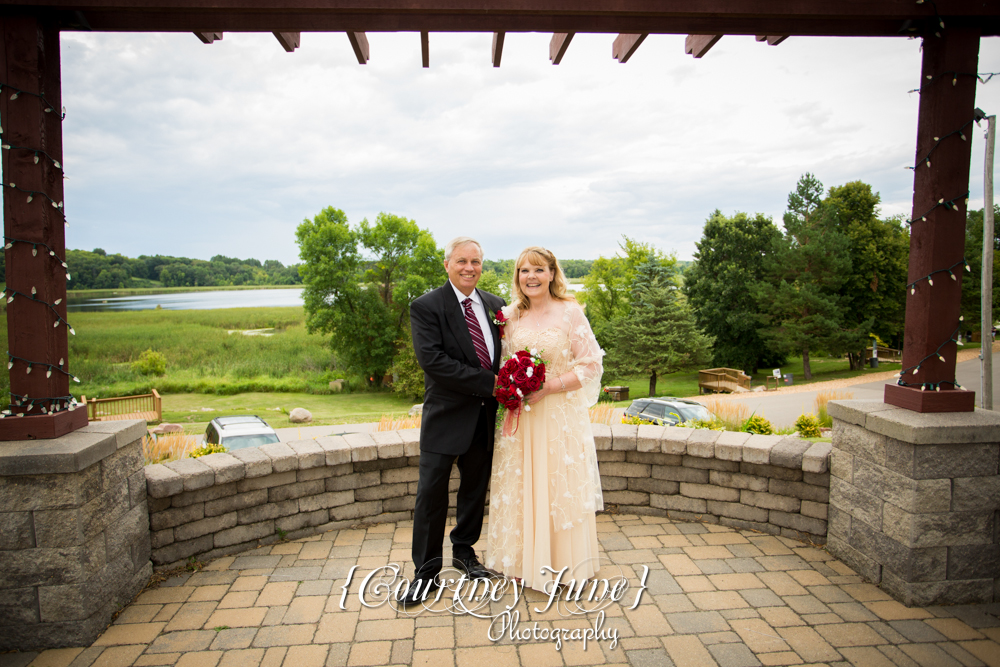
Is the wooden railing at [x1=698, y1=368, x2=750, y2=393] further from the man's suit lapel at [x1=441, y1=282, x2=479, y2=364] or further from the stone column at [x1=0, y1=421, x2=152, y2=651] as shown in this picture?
the stone column at [x1=0, y1=421, x2=152, y2=651]

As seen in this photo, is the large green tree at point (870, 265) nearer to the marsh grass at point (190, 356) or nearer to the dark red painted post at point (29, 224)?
the marsh grass at point (190, 356)

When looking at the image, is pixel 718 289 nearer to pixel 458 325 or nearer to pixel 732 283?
pixel 732 283

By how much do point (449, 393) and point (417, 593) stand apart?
1.12 m

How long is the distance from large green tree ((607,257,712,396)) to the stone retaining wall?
2339 cm

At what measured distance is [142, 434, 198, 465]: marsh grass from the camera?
5.24m

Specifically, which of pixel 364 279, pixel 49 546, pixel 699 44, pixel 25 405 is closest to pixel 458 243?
pixel 699 44

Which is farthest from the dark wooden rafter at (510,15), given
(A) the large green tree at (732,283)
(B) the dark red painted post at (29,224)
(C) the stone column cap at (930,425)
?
(A) the large green tree at (732,283)

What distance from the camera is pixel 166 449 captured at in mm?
6355

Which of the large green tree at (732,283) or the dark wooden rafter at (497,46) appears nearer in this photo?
the dark wooden rafter at (497,46)

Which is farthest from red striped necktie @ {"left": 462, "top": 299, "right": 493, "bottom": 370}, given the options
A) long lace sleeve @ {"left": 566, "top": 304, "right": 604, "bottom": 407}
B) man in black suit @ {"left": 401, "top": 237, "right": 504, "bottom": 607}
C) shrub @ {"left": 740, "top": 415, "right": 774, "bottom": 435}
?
shrub @ {"left": 740, "top": 415, "right": 774, "bottom": 435}

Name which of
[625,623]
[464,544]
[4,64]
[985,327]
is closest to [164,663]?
[464,544]

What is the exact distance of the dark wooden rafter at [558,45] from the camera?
332 cm

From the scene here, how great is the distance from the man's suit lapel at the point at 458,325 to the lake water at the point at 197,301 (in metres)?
32.0

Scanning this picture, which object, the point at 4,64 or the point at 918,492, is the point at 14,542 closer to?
the point at 4,64
